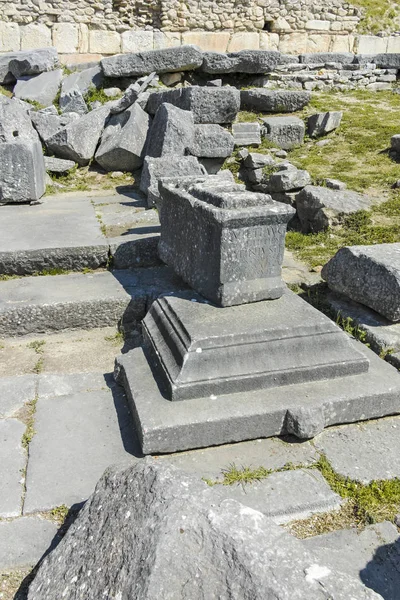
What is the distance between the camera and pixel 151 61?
8.95 m

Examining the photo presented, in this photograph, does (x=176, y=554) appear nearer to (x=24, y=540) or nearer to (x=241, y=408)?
(x=24, y=540)

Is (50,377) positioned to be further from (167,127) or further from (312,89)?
(312,89)

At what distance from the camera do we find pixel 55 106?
8.48 metres

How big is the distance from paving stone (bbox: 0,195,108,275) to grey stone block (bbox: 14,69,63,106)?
3.71 metres

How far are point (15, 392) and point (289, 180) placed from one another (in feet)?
14.8

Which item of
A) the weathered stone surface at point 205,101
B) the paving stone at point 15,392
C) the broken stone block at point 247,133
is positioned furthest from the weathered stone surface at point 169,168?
the paving stone at point 15,392

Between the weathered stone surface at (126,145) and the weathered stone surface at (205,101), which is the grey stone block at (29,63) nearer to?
the weathered stone surface at (205,101)

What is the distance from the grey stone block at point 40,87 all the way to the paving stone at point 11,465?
692 cm

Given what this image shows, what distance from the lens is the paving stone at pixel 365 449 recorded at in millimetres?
2609

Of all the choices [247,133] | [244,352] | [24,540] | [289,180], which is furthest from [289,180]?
[24,540]

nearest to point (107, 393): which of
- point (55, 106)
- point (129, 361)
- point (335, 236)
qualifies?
point (129, 361)

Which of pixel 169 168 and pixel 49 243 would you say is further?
pixel 169 168

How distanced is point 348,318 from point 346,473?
1.46 meters

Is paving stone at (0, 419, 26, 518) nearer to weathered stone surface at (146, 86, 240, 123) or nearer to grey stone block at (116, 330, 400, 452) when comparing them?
grey stone block at (116, 330, 400, 452)
